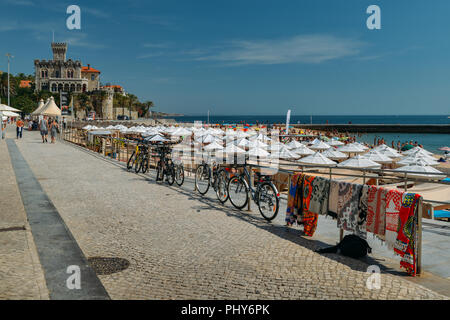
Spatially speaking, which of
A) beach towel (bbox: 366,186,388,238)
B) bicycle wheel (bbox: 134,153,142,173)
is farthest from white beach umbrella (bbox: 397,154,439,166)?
beach towel (bbox: 366,186,388,238)

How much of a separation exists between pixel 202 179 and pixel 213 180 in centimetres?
52

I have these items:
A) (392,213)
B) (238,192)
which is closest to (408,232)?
(392,213)

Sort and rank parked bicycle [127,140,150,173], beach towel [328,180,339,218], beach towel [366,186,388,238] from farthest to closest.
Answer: parked bicycle [127,140,150,173], beach towel [328,180,339,218], beach towel [366,186,388,238]

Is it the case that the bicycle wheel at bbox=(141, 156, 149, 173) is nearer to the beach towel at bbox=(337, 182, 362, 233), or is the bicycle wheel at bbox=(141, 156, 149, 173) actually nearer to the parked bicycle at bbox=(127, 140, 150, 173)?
the parked bicycle at bbox=(127, 140, 150, 173)

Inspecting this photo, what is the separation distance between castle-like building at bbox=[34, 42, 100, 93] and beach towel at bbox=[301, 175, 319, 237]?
12492 cm

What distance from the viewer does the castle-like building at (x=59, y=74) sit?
119375 millimetres

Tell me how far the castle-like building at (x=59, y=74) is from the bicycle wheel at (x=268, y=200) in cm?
12374

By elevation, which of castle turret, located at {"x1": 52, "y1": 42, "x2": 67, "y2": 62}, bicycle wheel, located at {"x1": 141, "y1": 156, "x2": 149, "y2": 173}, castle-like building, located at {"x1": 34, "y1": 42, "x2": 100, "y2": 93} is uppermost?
castle turret, located at {"x1": 52, "y1": 42, "x2": 67, "y2": 62}

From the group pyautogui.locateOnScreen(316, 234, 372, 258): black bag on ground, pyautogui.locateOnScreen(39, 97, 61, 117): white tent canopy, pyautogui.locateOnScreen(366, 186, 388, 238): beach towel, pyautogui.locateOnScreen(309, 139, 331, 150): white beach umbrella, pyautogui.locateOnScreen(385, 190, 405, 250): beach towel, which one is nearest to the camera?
pyautogui.locateOnScreen(385, 190, 405, 250): beach towel

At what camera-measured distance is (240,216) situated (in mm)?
7465

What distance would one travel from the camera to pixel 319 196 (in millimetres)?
5867

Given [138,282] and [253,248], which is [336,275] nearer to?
[253,248]

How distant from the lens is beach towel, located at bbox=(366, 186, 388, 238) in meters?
4.83
